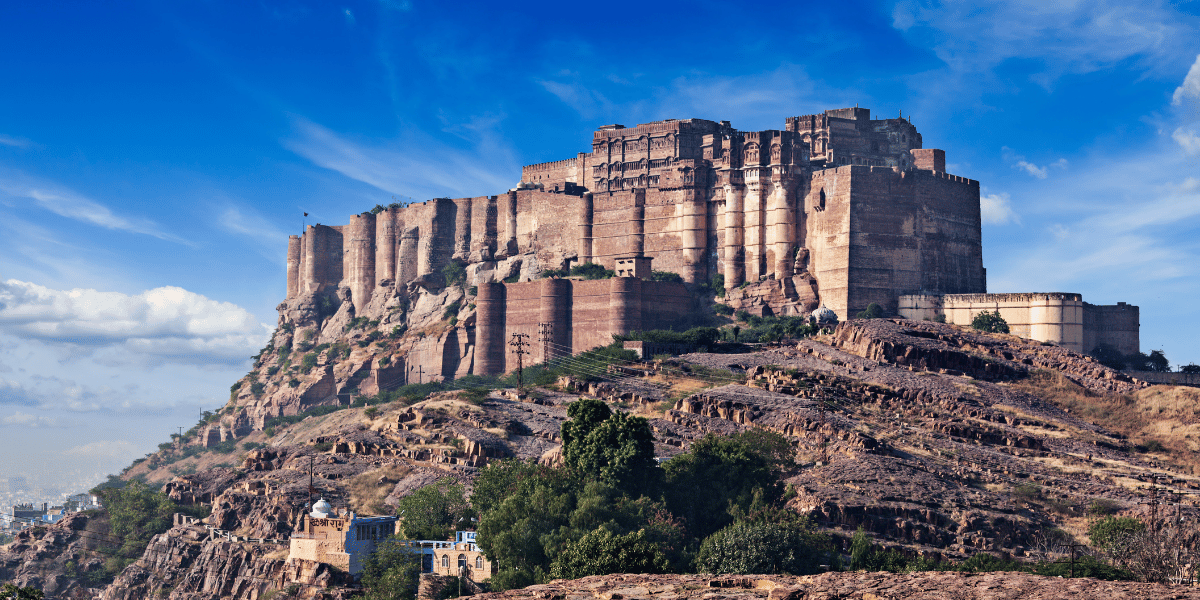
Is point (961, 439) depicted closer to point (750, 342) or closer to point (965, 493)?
point (965, 493)

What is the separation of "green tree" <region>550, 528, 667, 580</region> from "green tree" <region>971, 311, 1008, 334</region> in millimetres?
63522

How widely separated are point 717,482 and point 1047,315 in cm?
5047

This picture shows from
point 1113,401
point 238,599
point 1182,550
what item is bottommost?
point 238,599

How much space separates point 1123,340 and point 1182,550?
57888mm

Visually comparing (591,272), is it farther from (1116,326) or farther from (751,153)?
(1116,326)

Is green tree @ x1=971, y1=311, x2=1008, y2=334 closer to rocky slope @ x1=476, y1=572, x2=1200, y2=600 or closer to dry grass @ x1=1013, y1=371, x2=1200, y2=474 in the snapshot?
dry grass @ x1=1013, y1=371, x2=1200, y2=474

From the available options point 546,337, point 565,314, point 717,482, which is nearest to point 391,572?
point 717,482

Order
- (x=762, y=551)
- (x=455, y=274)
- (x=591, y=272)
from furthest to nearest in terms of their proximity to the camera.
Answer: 1. (x=455, y=274)
2. (x=591, y=272)
3. (x=762, y=551)

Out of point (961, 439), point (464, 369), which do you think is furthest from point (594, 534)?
point (464, 369)

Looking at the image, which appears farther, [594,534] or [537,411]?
[537,411]

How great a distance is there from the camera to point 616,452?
7638cm

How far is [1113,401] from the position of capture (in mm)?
100875

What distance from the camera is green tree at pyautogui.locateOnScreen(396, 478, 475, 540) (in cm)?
7356

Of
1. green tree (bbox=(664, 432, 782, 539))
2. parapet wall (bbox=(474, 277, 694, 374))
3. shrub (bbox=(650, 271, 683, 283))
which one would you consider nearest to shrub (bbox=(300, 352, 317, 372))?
parapet wall (bbox=(474, 277, 694, 374))
